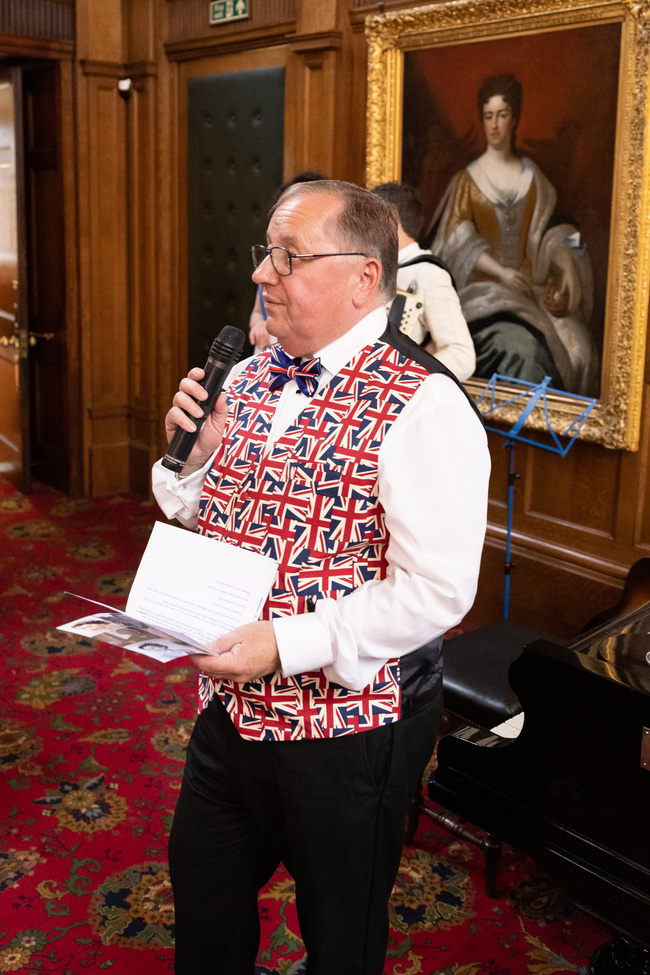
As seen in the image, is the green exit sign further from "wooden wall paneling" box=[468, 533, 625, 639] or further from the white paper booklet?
the white paper booklet

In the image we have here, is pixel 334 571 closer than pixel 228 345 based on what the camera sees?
Yes

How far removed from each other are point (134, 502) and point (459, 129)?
3.56 meters

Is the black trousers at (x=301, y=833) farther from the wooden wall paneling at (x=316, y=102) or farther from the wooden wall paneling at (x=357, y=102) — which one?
the wooden wall paneling at (x=316, y=102)

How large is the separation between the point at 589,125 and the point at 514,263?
0.66m

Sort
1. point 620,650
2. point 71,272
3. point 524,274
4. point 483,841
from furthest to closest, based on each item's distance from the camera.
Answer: point 71,272 < point 524,274 < point 483,841 < point 620,650

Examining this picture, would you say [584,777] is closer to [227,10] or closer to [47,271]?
[227,10]

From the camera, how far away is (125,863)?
2.89 meters

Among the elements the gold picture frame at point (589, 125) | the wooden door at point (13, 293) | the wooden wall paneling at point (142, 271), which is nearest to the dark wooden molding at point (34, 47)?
the wooden door at point (13, 293)

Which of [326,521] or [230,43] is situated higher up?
[230,43]

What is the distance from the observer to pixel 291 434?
5.37 feet

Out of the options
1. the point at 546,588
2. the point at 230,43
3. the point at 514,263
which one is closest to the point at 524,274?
the point at 514,263

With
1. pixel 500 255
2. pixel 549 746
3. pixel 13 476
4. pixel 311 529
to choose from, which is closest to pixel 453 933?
pixel 549 746

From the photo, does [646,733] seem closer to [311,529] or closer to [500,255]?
[311,529]

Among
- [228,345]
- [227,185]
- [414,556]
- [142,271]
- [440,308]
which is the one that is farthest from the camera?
[142,271]
